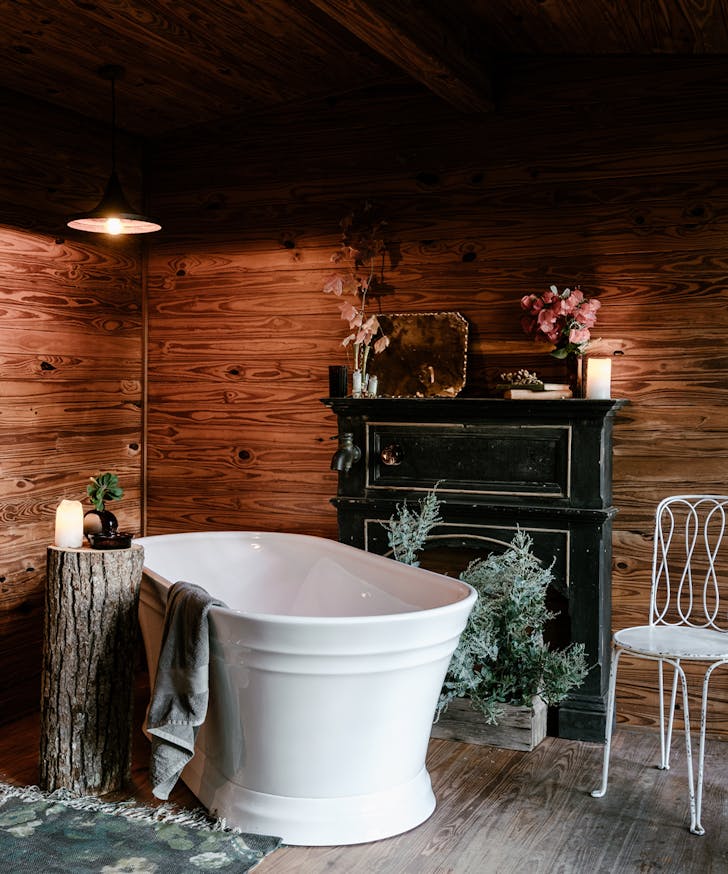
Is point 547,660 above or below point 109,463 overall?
below

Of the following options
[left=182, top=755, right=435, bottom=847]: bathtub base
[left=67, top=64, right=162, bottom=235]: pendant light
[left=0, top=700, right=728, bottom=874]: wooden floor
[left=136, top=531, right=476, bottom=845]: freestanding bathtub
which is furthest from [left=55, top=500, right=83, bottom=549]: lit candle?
[left=67, top=64, right=162, bottom=235]: pendant light

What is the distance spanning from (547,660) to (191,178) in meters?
2.77

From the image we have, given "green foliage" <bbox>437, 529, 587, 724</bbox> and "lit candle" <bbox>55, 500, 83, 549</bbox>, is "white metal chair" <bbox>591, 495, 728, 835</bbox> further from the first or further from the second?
"lit candle" <bbox>55, 500, 83, 549</bbox>

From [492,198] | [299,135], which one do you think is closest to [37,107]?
[299,135]

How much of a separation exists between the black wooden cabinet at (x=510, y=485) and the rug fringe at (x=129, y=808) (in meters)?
1.41

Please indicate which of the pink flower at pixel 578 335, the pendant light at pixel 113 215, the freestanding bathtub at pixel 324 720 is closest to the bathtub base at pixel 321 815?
the freestanding bathtub at pixel 324 720

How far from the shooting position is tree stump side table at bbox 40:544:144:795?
304cm

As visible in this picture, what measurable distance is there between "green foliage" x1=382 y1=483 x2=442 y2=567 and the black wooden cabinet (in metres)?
0.07

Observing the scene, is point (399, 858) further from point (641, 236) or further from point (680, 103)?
point (680, 103)

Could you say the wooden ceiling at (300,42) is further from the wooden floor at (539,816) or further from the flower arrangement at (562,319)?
the wooden floor at (539,816)

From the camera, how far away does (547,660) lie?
3.50 metres

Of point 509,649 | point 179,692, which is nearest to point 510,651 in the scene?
point 509,649

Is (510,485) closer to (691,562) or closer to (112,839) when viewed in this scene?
(691,562)

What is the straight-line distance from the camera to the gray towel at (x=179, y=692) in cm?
269
